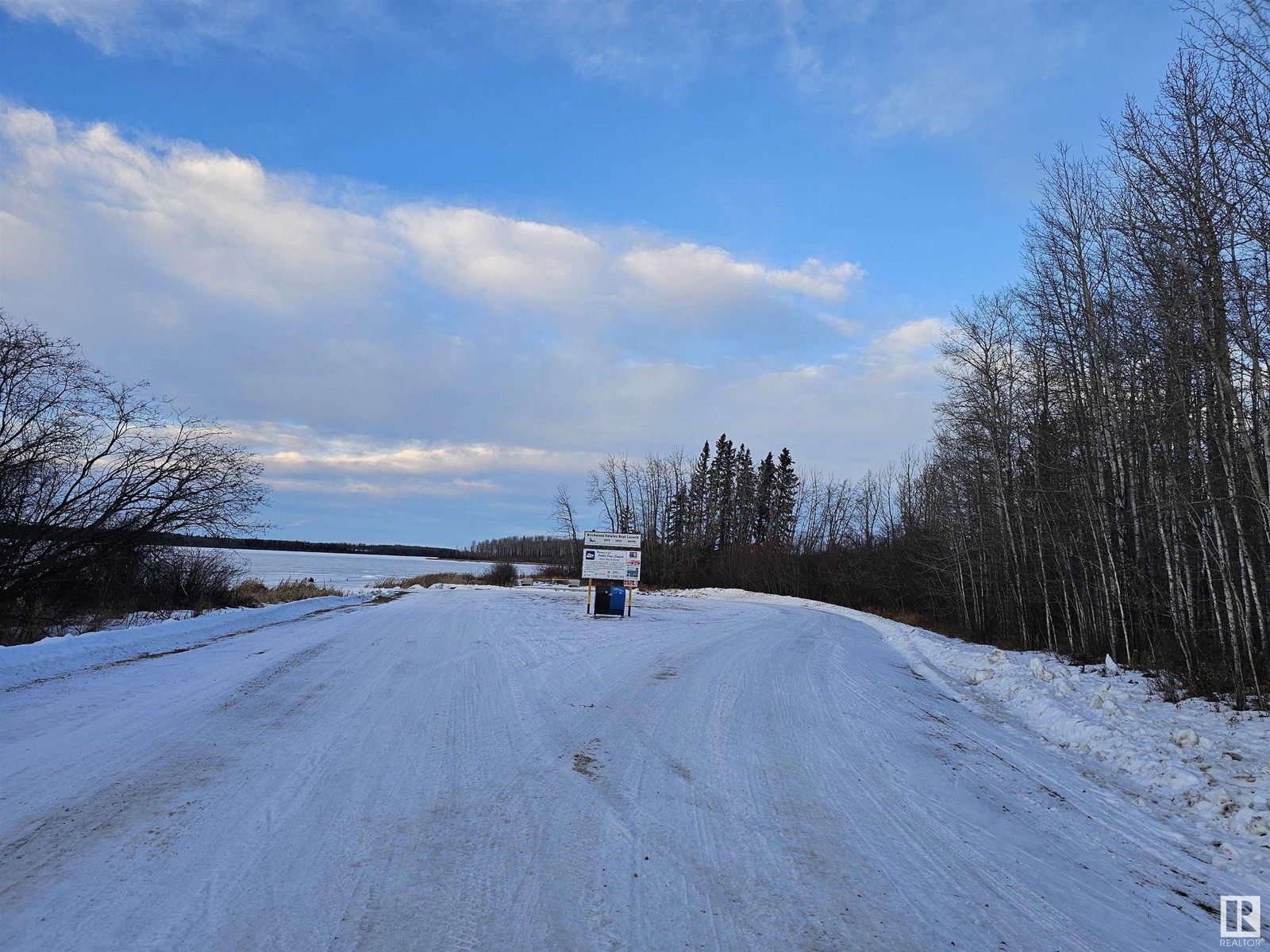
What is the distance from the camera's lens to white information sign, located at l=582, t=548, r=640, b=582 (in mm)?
20766

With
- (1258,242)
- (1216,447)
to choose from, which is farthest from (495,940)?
(1216,447)

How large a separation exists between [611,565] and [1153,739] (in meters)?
15.5

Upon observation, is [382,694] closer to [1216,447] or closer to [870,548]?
[1216,447]

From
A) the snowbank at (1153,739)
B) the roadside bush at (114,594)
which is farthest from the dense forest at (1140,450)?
the roadside bush at (114,594)

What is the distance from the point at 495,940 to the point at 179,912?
1570 mm

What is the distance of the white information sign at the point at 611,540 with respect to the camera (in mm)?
21141

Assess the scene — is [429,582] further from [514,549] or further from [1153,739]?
[514,549]

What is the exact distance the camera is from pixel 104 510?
1332cm

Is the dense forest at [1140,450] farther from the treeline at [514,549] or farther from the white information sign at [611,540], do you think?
the treeline at [514,549]

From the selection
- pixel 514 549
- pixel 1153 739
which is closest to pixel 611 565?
pixel 1153 739

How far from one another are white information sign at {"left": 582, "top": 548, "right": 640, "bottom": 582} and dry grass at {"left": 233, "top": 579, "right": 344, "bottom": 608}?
10470 millimetres

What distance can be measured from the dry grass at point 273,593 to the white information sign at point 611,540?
418 inches

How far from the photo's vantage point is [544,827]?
13.7 feet

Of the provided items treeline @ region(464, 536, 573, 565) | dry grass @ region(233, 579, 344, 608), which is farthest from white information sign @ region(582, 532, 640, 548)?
treeline @ region(464, 536, 573, 565)
